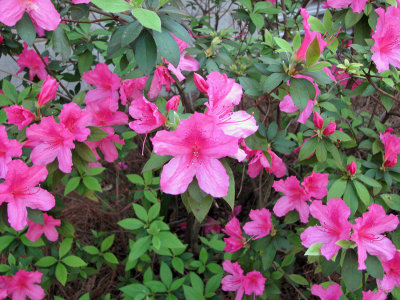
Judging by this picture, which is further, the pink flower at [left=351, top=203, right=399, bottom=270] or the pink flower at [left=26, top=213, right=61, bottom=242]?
the pink flower at [left=26, top=213, right=61, bottom=242]

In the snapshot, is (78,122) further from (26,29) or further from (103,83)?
(103,83)

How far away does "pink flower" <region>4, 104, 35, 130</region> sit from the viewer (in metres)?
1.04

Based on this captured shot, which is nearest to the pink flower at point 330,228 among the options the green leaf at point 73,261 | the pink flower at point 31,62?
the green leaf at point 73,261

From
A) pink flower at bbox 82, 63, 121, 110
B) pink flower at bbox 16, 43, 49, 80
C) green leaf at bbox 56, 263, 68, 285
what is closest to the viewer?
pink flower at bbox 82, 63, 121, 110

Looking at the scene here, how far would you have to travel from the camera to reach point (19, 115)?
1061 mm

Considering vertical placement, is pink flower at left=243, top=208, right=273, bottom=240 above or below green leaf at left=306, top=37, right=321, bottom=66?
below

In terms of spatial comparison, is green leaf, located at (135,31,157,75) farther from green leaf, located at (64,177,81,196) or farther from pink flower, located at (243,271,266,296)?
pink flower, located at (243,271,266,296)

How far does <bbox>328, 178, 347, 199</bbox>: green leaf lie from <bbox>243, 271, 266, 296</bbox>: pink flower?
539 mm

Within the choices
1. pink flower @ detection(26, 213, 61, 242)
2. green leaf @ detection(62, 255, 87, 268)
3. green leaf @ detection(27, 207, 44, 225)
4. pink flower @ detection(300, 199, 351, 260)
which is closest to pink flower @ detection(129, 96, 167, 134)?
green leaf @ detection(27, 207, 44, 225)

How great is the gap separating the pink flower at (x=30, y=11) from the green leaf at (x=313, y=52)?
652 millimetres

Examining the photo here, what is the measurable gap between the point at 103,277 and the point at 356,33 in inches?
75.6

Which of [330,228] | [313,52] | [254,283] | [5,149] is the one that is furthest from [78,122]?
[254,283]

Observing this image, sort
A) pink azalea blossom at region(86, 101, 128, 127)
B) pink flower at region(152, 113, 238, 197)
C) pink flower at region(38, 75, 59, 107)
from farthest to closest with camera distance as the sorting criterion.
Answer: pink azalea blossom at region(86, 101, 128, 127), pink flower at region(38, 75, 59, 107), pink flower at region(152, 113, 238, 197)

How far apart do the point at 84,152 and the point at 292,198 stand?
31.5 inches
